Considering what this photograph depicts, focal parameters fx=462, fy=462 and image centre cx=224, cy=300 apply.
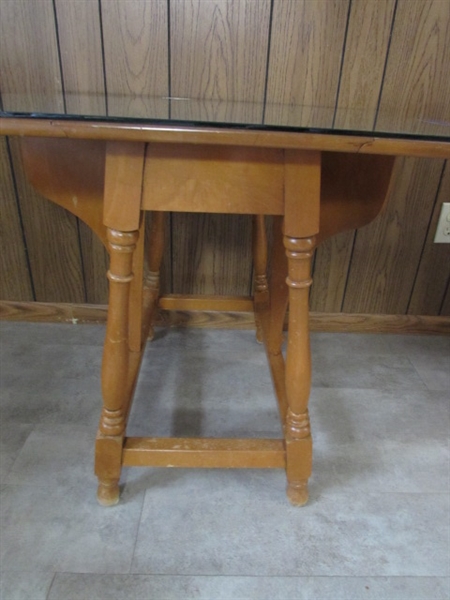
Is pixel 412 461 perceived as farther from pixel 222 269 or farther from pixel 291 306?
pixel 222 269

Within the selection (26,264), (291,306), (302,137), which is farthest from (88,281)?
(302,137)

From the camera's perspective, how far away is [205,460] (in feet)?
2.61

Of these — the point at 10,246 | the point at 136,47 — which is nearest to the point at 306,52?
the point at 136,47

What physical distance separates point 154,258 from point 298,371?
0.56 m

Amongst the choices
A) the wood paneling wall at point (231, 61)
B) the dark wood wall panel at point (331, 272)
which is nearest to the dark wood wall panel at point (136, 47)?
the wood paneling wall at point (231, 61)

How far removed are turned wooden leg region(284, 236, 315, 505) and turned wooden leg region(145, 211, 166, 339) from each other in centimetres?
51

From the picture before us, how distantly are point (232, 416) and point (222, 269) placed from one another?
445mm

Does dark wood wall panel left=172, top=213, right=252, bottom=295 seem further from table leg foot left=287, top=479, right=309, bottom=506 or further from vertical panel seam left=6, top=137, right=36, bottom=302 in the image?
table leg foot left=287, top=479, right=309, bottom=506

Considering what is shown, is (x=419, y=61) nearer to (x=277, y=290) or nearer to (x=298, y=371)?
(x=277, y=290)

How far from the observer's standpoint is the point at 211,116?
2.21ft

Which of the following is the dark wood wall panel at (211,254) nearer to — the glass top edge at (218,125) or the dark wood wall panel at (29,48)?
the dark wood wall panel at (29,48)

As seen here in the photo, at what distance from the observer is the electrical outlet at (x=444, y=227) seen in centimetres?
125

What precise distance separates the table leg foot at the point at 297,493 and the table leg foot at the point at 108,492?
308mm

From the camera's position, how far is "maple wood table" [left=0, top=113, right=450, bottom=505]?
23.0 inches
